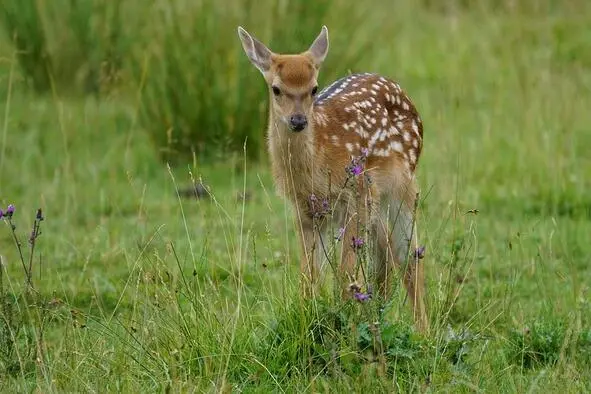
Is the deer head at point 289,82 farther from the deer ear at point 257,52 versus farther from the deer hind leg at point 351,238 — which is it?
the deer hind leg at point 351,238

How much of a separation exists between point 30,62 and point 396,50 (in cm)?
338

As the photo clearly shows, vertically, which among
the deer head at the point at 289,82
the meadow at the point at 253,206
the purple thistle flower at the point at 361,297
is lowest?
the meadow at the point at 253,206

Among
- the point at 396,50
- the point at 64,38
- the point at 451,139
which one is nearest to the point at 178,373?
the point at 451,139

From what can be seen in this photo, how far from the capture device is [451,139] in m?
9.62

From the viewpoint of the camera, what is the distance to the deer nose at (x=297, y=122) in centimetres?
631

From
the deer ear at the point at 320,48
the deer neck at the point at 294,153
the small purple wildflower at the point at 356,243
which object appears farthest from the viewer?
the deer ear at the point at 320,48

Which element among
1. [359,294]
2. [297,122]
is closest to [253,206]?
[297,122]

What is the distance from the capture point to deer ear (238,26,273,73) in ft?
22.0

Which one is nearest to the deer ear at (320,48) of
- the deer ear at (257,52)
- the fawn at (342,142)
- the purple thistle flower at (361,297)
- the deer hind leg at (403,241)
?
the fawn at (342,142)

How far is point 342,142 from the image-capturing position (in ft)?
22.1

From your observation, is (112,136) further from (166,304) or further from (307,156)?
(166,304)

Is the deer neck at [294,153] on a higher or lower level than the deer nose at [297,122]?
lower

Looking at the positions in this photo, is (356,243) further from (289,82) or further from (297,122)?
(289,82)

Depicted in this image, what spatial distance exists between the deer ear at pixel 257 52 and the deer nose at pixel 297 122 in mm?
498
